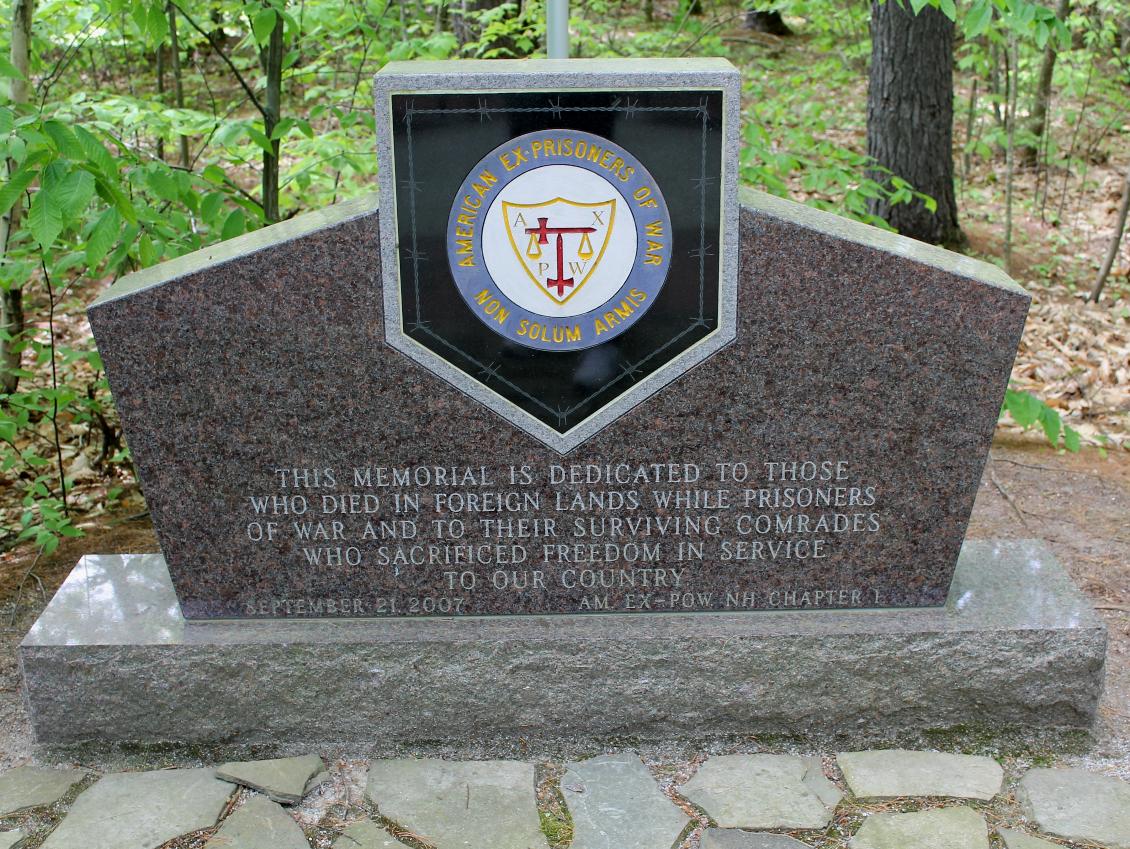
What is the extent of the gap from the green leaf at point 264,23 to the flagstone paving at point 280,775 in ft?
8.22

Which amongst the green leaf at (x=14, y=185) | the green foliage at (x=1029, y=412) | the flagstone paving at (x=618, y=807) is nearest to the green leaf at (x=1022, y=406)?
the green foliage at (x=1029, y=412)

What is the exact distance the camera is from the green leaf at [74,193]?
2957 mm

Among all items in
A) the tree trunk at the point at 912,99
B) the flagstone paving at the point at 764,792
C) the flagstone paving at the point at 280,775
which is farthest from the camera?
the tree trunk at the point at 912,99

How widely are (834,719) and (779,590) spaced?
0.42 meters

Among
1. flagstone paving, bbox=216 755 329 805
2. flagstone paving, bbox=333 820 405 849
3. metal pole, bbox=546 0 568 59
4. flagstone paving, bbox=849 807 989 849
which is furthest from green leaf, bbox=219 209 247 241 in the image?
flagstone paving, bbox=849 807 989 849

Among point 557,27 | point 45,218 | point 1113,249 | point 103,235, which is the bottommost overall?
point 1113,249

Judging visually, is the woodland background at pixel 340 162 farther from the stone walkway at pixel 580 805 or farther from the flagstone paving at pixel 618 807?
the flagstone paving at pixel 618 807

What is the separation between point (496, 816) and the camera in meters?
2.94

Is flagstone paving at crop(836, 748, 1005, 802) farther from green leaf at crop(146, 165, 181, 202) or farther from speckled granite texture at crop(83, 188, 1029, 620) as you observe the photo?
green leaf at crop(146, 165, 181, 202)

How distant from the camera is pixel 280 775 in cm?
309

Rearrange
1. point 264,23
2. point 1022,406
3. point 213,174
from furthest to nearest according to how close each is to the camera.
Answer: point 213,174 < point 264,23 < point 1022,406

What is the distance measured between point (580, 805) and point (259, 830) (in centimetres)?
86

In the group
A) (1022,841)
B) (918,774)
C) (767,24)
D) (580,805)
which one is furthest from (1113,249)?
(767,24)

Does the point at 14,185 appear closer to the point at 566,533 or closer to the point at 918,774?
the point at 566,533
